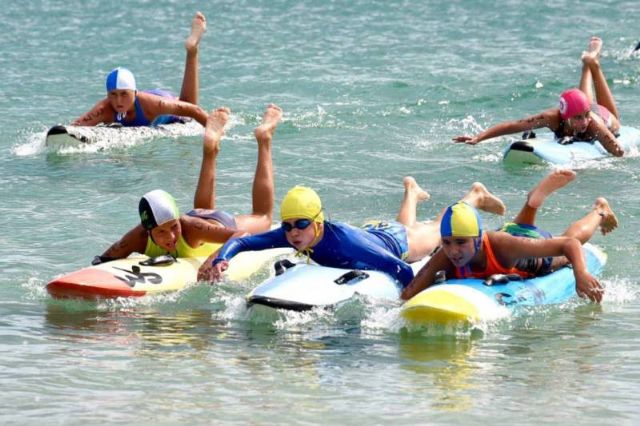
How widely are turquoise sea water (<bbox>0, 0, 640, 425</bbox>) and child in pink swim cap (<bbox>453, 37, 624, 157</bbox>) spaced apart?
1.27 ft

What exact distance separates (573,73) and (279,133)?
5921 mm

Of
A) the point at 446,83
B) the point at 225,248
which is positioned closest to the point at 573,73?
the point at 446,83

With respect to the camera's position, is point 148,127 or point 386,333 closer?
point 386,333

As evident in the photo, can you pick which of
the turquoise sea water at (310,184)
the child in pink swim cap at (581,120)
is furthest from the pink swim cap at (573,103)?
the turquoise sea water at (310,184)

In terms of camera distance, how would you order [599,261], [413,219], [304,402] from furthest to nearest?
[413,219] → [599,261] → [304,402]

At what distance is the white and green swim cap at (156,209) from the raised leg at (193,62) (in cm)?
640

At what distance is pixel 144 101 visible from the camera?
17.5 metres

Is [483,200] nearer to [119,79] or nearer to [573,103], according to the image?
[573,103]

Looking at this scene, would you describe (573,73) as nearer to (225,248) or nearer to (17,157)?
(17,157)

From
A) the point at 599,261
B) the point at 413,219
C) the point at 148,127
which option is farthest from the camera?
the point at 148,127

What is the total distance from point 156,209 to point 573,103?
658 centimetres

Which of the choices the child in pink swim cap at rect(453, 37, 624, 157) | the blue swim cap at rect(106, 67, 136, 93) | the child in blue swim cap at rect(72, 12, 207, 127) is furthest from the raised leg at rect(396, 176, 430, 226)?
the blue swim cap at rect(106, 67, 136, 93)

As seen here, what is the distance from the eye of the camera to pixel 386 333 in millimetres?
10117

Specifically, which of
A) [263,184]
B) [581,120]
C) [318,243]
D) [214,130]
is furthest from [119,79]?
[318,243]
